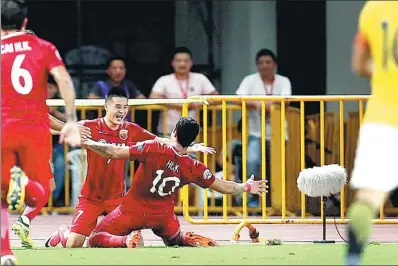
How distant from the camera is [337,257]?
10086 mm

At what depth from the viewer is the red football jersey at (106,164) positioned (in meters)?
11.8

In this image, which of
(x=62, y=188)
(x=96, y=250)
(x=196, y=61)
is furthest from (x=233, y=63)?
(x=96, y=250)

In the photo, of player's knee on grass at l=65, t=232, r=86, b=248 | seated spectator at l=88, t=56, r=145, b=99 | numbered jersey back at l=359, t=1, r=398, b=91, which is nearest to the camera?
numbered jersey back at l=359, t=1, r=398, b=91

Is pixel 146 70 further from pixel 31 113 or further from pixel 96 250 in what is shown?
pixel 31 113

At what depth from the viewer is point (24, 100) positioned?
9484 millimetres

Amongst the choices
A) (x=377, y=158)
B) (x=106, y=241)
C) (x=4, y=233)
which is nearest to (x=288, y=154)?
(x=106, y=241)

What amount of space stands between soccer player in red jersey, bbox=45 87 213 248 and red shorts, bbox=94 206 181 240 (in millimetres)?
444

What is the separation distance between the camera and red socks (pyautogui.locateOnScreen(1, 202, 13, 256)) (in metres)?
9.05

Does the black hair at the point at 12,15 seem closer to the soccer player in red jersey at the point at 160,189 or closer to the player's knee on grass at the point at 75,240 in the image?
the soccer player in red jersey at the point at 160,189

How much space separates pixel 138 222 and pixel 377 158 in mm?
3700

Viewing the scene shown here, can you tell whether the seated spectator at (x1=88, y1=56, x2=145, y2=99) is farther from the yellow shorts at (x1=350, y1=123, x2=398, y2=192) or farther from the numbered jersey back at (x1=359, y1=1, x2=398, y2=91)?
the yellow shorts at (x1=350, y1=123, x2=398, y2=192)

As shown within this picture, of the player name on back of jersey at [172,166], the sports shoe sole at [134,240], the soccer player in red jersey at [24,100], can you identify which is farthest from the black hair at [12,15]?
the sports shoe sole at [134,240]

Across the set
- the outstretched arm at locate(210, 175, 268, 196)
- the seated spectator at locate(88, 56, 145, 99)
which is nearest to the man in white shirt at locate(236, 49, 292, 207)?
the seated spectator at locate(88, 56, 145, 99)

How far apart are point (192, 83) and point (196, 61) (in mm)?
2158
